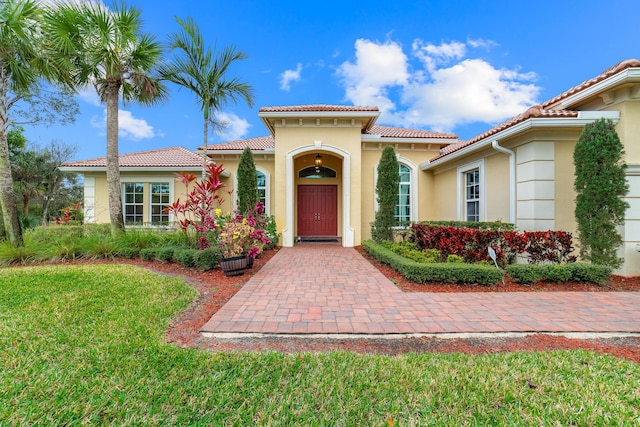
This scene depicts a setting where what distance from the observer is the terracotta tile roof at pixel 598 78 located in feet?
17.6

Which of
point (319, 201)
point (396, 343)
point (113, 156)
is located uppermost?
point (113, 156)

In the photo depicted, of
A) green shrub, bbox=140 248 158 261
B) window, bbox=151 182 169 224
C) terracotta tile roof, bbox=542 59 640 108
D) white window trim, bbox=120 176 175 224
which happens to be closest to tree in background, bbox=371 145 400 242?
terracotta tile roof, bbox=542 59 640 108

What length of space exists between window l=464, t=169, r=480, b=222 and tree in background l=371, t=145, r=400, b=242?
249 centimetres

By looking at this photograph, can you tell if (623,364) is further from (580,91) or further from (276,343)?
(580,91)

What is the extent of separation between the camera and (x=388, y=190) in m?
9.08

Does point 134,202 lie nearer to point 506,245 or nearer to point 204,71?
point 204,71

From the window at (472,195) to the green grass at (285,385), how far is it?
6796 millimetres

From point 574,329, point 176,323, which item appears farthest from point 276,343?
point 574,329

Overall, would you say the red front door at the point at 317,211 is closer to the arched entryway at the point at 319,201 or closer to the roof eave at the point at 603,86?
the arched entryway at the point at 319,201

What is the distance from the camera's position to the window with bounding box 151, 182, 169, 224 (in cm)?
1195

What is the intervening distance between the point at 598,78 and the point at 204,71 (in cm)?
1087

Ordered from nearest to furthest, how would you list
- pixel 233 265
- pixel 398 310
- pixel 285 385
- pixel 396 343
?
pixel 285 385 → pixel 396 343 → pixel 398 310 → pixel 233 265

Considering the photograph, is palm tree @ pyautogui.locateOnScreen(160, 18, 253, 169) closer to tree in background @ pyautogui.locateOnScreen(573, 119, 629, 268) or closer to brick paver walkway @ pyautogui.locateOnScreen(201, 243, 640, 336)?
brick paver walkway @ pyautogui.locateOnScreen(201, 243, 640, 336)

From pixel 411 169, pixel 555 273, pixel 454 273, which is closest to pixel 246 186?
pixel 411 169
